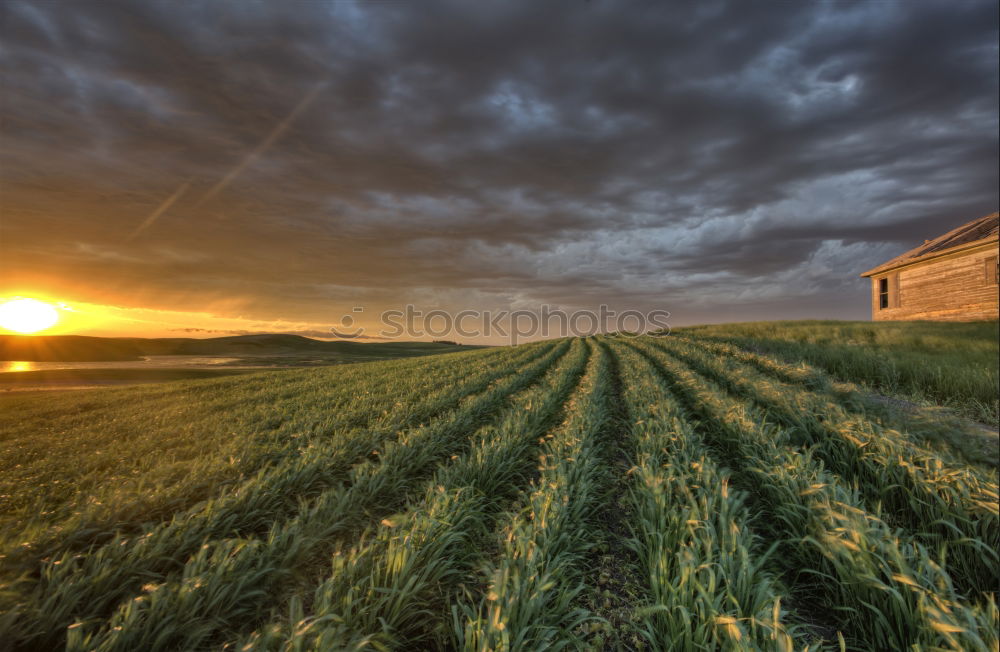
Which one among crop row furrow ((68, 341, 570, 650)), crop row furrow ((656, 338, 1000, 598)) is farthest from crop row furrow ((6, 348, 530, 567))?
crop row furrow ((656, 338, 1000, 598))

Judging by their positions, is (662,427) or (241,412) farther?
(241,412)

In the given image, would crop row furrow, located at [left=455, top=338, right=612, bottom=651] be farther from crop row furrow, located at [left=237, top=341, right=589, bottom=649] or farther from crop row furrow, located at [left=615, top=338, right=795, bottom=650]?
crop row furrow, located at [left=615, top=338, right=795, bottom=650]

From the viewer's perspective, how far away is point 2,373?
12711mm

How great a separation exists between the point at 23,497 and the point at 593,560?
7443 mm

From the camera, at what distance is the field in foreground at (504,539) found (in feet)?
8.50

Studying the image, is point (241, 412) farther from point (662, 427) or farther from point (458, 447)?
point (662, 427)

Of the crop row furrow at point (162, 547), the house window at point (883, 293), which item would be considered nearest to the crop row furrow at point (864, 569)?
the crop row furrow at point (162, 547)

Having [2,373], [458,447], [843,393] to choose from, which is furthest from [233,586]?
[2,373]

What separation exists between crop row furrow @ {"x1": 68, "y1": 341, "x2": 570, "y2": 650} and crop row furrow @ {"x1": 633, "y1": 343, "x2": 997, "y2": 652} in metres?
4.66

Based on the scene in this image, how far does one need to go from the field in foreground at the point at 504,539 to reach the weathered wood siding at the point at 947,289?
927 inches

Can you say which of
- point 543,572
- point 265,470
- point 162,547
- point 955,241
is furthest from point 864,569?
point 955,241

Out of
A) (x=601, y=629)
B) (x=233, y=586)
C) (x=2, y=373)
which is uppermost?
(x=2, y=373)

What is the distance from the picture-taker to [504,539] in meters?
3.88

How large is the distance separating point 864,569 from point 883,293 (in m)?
38.5
